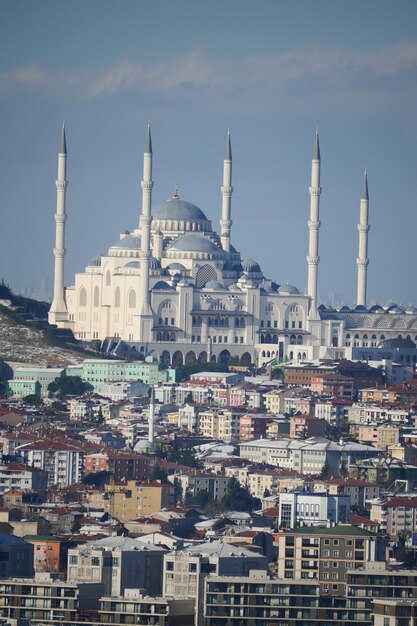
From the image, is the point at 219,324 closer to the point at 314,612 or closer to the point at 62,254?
the point at 62,254

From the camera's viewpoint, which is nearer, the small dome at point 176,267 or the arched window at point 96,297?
the arched window at point 96,297

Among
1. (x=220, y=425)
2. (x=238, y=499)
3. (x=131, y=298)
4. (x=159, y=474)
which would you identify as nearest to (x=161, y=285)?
(x=131, y=298)

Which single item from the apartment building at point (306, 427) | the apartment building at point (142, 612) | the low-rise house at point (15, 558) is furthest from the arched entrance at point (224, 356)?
the apartment building at point (142, 612)

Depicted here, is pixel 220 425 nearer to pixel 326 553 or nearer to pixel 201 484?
pixel 201 484

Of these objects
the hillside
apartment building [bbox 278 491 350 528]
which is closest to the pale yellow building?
apartment building [bbox 278 491 350 528]

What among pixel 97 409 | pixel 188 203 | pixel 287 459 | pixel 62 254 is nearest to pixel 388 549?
pixel 287 459

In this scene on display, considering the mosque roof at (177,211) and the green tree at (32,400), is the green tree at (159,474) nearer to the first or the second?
the green tree at (32,400)
